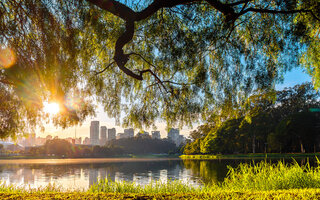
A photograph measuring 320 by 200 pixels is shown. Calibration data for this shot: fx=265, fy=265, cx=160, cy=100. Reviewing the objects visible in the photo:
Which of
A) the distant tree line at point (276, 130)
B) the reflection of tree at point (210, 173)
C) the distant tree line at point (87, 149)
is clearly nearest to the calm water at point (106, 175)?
the reflection of tree at point (210, 173)

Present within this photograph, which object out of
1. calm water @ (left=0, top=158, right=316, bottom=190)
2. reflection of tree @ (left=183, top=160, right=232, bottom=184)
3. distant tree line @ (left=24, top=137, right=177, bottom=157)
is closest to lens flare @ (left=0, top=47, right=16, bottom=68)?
calm water @ (left=0, top=158, right=316, bottom=190)

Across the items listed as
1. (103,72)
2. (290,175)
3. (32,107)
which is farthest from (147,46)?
(290,175)

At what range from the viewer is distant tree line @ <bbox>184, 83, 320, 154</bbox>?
38000 mm

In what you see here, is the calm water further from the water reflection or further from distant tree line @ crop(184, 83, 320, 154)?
distant tree line @ crop(184, 83, 320, 154)

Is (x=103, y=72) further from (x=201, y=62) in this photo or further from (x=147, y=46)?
(x=201, y=62)

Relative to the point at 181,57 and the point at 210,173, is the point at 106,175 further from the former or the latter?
the point at 181,57

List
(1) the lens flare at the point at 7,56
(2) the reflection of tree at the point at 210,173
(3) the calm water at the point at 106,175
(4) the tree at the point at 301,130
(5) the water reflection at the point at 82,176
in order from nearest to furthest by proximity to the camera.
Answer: (1) the lens flare at the point at 7,56 < (2) the reflection of tree at the point at 210,173 < (3) the calm water at the point at 106,175 < (5) the water reflection at the point at 82,176 < (4) the tree at the point at 301,130

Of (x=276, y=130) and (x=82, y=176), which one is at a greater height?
(x=276, y=130)

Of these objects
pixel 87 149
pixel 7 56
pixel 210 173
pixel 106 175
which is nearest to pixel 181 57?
pixel 7 56

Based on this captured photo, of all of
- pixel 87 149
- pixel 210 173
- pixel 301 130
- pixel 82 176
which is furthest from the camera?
pixel 87 149

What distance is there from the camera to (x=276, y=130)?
39.1m

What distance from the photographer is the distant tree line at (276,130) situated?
3800cm

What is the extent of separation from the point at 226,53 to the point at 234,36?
1.38 ft

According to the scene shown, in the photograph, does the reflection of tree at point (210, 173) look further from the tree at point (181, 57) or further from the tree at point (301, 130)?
the tree at point (301, 130)
